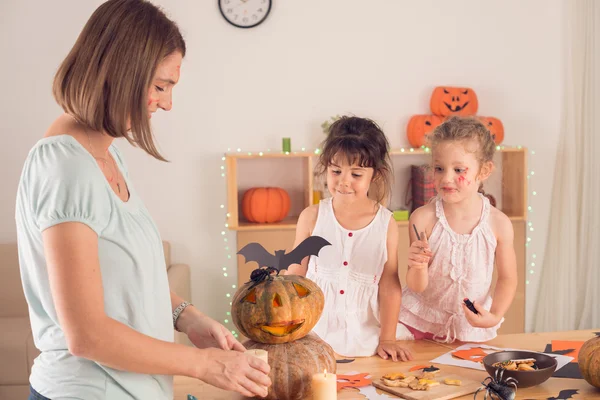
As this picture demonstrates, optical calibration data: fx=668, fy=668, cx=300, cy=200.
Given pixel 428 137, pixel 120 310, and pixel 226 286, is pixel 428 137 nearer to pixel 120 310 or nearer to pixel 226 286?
pixel 120 310

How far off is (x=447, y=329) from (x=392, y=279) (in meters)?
0.23

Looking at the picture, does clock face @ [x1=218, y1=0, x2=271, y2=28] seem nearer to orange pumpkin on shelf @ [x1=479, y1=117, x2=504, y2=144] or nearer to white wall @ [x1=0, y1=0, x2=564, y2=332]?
white wall @ [x1=0, y1=0, x2=564, y2=332]

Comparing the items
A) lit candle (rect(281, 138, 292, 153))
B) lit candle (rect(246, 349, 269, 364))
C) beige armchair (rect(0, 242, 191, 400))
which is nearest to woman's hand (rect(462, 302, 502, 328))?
lit candle (rect(246, 349, 269, 364))

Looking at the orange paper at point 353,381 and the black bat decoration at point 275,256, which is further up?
the black bat decoration at point 275,256

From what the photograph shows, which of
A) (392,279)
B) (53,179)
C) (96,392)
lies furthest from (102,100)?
(392,279)

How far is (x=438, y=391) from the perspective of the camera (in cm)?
155

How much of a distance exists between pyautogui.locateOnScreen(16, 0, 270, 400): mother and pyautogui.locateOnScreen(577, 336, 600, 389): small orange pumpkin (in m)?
0.82

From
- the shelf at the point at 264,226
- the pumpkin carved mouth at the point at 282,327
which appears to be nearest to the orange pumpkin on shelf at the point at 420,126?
the shelf at the point at 264,226

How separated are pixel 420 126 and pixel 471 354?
104 inches

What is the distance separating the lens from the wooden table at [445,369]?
61.7 inches

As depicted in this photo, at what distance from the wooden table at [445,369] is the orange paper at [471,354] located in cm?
5

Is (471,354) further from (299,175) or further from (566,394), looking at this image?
(299,175)

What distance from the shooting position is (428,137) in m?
2.37

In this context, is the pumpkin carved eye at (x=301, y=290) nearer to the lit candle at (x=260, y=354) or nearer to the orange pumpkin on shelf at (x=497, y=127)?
the lit candle at (x=260, y=354)
